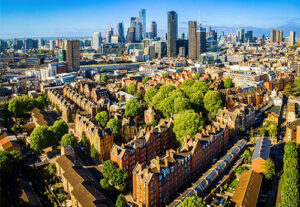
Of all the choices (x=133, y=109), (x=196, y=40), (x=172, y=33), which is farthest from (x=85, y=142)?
(x=172, y=33)

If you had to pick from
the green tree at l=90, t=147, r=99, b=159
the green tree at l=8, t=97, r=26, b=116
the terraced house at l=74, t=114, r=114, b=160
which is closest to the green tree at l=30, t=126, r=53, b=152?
the terraced house at l=74, t=114, r=114, b=160

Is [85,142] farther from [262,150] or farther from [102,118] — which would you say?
[262,150]

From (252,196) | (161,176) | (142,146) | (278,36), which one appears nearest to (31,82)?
(142,146)

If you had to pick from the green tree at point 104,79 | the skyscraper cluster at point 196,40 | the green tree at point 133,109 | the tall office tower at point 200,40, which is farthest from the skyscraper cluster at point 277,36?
the green tree at point 133,109

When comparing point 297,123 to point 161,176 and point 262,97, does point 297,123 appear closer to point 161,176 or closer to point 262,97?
point 262,97

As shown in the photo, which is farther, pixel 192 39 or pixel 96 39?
pixel 96 39

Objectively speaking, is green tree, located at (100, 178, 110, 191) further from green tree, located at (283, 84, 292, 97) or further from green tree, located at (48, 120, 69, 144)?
green tree, located at (283, 84, 292, 97)
